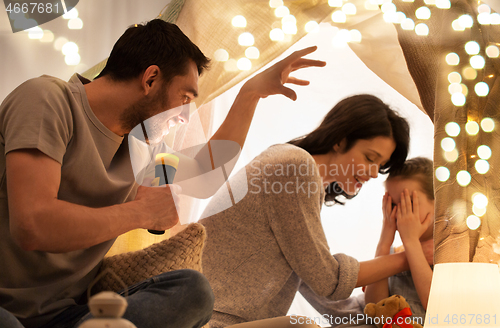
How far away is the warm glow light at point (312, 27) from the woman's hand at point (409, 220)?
588mm

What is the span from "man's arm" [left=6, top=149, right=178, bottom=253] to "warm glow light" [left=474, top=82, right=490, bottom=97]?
111cm

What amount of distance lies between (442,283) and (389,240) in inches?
8.9

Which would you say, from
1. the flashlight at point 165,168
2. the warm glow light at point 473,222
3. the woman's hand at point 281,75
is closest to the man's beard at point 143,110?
the flashlight at point 165,168

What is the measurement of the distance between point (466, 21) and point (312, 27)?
1.59 ft

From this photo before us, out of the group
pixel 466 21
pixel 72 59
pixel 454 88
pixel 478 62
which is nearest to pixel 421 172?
pixel 454 88

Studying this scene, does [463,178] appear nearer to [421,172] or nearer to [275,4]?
[421,172]

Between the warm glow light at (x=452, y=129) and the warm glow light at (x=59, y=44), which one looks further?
the warm glow light at (x=59, y=44)

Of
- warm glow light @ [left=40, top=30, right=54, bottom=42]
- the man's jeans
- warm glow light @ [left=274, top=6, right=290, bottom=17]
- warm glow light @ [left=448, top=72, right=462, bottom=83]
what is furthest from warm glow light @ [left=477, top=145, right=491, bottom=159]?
warm glow light @ [left=40, top=30, right=54, bottom=42]

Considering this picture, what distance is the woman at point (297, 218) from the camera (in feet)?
3.51

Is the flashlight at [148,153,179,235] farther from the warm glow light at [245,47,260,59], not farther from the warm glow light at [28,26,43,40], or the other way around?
the warm glow light at [28,26,43,40]

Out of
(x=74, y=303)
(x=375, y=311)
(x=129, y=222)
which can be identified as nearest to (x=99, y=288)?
(x=74, y=303)

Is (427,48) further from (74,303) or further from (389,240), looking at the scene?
(74,303)

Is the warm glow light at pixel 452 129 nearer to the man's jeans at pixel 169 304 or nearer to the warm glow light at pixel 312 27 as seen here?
the warm glow light at pixel 312 27

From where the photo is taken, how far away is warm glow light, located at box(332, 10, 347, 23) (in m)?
1.27
